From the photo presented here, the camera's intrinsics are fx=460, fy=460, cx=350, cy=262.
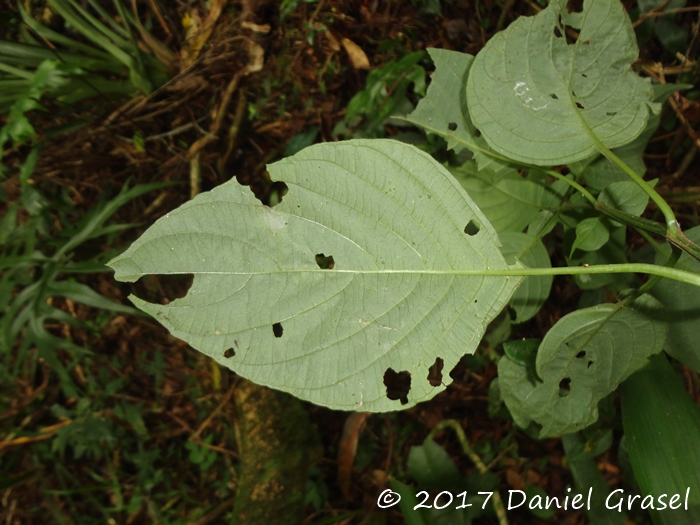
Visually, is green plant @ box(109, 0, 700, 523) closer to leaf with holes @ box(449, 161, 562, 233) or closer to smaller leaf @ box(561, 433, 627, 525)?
leaf with holes @ box(449, 161, 562, 233)

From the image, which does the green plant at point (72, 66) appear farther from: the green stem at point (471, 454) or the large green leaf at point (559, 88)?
the green stem at point (471, 454)

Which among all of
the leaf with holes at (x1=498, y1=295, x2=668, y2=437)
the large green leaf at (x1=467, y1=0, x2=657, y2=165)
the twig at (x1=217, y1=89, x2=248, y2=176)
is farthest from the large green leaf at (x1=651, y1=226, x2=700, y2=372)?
the twig at (x1=217, y1=89, x2=248, y2=176)

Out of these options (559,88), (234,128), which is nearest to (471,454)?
(559,88)

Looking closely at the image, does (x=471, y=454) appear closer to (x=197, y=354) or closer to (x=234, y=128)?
(x=197, y=354)

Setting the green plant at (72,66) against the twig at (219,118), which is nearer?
the green plant at (72,66)

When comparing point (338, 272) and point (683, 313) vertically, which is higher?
point (338, 272)

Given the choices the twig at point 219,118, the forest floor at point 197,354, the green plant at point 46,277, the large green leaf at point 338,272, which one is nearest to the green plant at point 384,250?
the large green leaf at point 338,272

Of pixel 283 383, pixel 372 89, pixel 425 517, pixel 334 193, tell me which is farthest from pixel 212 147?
pixel 425 517
